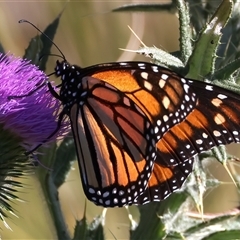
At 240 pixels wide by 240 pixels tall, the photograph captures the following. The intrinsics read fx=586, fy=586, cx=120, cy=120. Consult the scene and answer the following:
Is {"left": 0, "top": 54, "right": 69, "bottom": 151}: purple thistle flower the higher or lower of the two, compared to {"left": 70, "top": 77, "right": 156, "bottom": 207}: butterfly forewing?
higher

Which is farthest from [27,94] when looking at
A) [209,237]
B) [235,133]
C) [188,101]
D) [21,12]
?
[21,12]

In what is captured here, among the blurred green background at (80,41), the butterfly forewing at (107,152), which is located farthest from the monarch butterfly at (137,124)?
the blurred green background at (80,41)

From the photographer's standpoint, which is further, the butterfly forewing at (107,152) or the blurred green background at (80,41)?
the blurred green background at (80,41)

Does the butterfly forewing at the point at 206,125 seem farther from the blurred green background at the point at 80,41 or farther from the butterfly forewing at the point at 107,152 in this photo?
the blurred green background at the point at 80,41

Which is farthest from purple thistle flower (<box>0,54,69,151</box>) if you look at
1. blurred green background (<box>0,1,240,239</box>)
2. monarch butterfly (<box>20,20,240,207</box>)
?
blurred green background (<box>0,1,240,239</box>)

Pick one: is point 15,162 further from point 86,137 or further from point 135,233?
point 135,233

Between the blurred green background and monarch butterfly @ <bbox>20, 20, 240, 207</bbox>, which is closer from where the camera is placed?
monarch butterfly @ <bbox>20, 20, 240, 207</bbox>

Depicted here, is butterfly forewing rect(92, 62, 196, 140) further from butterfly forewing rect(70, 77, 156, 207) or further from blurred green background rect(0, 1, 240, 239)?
blurred green background rect(0, 1, 240, 239)
